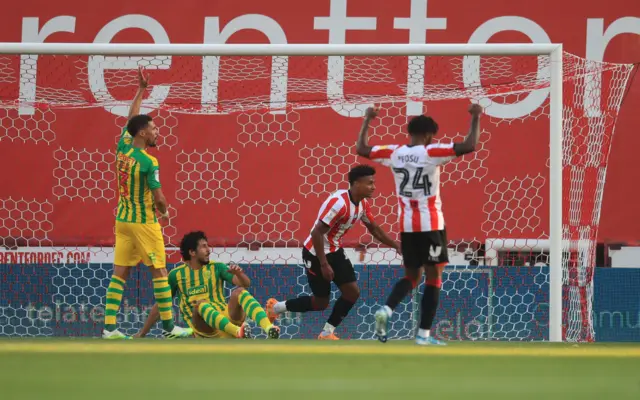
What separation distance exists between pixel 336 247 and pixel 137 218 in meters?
1.41

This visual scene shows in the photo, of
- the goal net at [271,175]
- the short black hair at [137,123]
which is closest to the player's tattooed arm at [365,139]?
the short black hair at [137,123]

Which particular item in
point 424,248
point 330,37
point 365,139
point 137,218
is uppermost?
point 330,37

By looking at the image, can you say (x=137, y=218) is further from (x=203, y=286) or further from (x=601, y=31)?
(x=601, y=31)

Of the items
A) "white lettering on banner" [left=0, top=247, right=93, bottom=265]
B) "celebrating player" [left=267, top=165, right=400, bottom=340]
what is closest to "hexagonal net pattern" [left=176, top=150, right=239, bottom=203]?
"white lettering on banner" [left=0, top=247, right=93, bottom=265]

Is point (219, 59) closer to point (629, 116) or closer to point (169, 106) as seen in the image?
point (169, 106)

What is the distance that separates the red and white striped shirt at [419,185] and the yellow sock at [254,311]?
4.74ft

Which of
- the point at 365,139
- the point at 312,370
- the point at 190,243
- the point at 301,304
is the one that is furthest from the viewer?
the point at 190,243

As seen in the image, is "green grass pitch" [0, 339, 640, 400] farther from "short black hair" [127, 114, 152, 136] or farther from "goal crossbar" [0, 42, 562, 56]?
"goal crossbar" [0, 42, 562, 56]

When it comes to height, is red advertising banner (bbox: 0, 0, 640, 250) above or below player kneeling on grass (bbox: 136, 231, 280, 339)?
above

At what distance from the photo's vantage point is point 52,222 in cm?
945

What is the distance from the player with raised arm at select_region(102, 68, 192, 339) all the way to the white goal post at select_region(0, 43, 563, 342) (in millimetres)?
516

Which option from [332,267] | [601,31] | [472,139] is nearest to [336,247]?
[332,267]

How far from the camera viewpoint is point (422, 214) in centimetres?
608

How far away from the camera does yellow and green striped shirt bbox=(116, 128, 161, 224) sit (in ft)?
23.0
